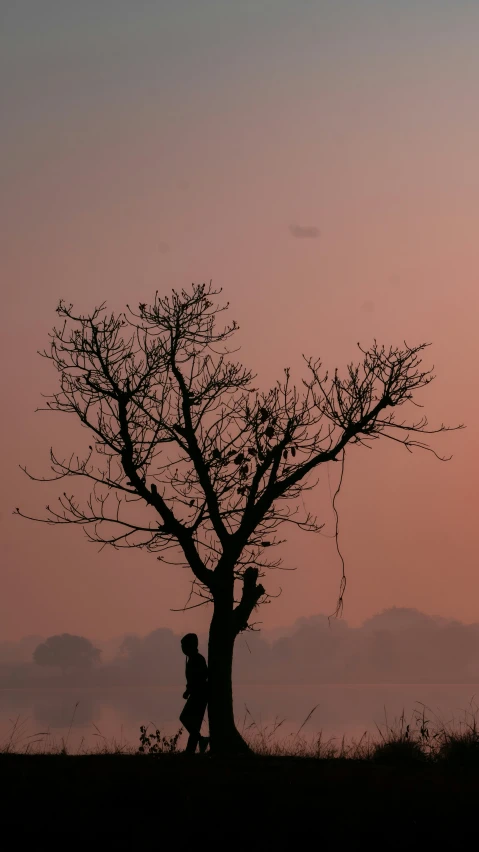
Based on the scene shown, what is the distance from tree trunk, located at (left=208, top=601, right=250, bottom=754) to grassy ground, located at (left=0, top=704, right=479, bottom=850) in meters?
3.79

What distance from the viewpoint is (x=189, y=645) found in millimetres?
17906

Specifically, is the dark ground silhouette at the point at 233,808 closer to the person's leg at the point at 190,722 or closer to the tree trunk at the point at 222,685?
the person's leg at the point at 190,722

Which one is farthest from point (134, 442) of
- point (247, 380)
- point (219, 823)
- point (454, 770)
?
point (219, 823)

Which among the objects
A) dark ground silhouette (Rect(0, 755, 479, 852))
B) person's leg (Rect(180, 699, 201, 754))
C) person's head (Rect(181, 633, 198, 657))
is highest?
person's head (Rect(181, 633, 198, 657))

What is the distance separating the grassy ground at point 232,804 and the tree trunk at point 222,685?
379 cm

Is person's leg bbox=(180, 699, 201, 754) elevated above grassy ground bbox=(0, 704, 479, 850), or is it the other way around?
person's leg bbox=(180, 699, 201, 754)

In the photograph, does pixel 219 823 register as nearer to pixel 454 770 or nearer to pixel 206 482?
pixel 454 770

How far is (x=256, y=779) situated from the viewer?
1245 cm

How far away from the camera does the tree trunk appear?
18.4 m

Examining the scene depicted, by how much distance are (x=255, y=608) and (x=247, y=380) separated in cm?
521

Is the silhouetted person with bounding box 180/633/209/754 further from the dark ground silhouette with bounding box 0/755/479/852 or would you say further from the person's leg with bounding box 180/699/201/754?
the dark ground silhouette with bounding box 0/755/479/852

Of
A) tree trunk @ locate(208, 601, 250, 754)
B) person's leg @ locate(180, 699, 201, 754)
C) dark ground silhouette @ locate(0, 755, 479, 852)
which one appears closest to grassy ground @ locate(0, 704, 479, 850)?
dark ground silhouette @ locate(0, 755, 479, 852)

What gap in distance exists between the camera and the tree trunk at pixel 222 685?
18.4m

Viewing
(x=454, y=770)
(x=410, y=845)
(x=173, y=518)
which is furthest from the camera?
(x=173, y=518)
